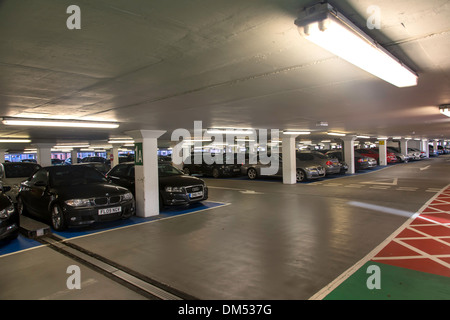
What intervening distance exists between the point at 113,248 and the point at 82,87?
9.32 ft

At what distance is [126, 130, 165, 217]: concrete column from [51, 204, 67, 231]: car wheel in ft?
6.73

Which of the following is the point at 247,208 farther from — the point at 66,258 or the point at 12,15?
the point at 12,15

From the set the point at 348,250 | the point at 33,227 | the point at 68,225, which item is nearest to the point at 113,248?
the point at 68,225

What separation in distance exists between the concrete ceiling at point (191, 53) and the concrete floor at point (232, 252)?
250cm

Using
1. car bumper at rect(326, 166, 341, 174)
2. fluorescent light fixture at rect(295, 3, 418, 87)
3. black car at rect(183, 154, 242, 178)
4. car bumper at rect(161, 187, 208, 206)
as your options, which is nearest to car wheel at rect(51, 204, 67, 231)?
car bumper at rect(161, 187, 208, 206)

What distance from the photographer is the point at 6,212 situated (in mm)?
4965

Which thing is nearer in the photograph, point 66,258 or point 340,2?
point 340,2

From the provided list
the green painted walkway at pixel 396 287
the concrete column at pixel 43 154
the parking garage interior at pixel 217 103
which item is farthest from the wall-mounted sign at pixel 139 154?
the concrete column at pixel 43 154

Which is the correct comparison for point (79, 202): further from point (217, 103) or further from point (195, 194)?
point (217, 103)

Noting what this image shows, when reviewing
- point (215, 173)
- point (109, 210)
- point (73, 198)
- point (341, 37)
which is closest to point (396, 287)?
point (341, 37)

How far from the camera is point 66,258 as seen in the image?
4.49 m

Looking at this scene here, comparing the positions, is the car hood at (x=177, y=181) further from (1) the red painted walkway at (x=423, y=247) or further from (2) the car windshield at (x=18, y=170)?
(1) the red painted walkway at (x=423, y=247)

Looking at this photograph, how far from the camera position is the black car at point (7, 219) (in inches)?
191

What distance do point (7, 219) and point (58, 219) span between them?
3.99ft
